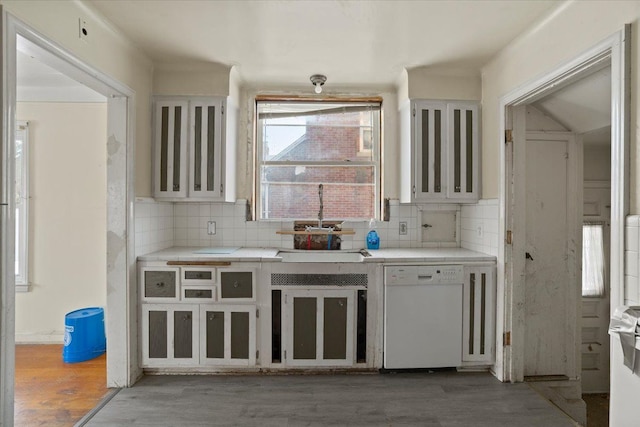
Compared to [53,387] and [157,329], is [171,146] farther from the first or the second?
[53,387]

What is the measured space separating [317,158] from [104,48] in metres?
1.96

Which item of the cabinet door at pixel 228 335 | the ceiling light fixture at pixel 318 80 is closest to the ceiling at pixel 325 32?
the ceiling light fixture at pixel 318 80

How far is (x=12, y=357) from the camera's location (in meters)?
1.63

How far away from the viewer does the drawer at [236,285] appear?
2789 millimetres

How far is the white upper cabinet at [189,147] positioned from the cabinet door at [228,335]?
0.97 m

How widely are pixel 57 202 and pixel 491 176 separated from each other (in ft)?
13.3

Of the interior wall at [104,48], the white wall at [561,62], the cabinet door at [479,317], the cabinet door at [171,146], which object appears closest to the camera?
the white wall at [561,62]

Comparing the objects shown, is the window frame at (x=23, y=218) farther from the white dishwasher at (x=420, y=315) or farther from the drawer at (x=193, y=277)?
the white dishwasher at (x=420, y=315)

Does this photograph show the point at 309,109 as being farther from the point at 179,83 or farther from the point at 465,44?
the point at 465,44

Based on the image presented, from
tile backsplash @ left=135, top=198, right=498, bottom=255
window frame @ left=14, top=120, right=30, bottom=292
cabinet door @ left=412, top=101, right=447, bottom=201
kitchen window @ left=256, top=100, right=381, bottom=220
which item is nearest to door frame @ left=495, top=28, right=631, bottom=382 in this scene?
cabinet door @ left=412, top=101, right=447, bottom=201

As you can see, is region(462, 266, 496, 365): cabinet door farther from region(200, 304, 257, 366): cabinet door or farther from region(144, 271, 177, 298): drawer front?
region(144, 271, 177, 298): drawer front

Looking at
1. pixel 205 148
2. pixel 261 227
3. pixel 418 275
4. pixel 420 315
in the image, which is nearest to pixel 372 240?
pixel 418 275

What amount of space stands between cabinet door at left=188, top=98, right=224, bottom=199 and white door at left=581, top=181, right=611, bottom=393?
3.77 m

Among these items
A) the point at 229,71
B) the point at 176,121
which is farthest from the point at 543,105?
the point at 176,121
